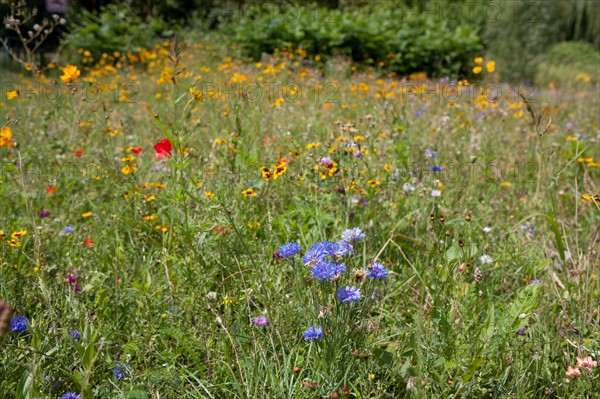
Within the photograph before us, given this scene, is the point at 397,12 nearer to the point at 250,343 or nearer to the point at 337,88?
the point at 337,88

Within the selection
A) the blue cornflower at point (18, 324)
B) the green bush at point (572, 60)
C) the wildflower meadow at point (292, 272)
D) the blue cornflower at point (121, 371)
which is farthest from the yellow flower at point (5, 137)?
the green bush at point (572, 60)

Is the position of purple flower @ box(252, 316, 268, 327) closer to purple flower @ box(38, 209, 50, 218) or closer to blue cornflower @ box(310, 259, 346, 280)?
blue cornflower @ box(310, 259, 346, 280)

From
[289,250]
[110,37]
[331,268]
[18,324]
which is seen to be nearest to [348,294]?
[331,268]

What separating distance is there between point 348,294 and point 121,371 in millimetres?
592

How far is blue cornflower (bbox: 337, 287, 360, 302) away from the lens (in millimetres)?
1165

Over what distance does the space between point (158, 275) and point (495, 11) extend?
921 centimetres

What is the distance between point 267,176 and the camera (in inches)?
66.5

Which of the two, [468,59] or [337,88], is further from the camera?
[468,59]

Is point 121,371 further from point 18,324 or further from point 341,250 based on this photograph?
point 341,250

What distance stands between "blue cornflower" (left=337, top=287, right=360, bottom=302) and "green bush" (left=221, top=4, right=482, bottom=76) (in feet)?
23.0

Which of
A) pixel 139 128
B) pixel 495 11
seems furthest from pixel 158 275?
pixel 495 11

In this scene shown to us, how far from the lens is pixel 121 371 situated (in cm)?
130

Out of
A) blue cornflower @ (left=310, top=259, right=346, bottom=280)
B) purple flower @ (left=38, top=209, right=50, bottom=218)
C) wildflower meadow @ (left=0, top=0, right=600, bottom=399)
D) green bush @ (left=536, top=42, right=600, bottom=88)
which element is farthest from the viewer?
green bush @ (left=536, top=42, right=600, bottom=88)

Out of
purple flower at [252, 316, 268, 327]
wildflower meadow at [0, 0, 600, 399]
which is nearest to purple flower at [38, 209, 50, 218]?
wildflower meadow at [0, 0, 600, 399]
